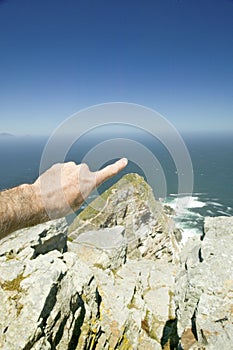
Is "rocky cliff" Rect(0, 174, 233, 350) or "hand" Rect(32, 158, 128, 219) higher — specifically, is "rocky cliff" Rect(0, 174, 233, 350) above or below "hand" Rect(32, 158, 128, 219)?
below

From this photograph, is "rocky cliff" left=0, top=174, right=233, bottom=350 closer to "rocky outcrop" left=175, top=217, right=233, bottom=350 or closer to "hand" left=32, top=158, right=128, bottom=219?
"rocky outcrop" left=175, top=217, right=233, bottom=350

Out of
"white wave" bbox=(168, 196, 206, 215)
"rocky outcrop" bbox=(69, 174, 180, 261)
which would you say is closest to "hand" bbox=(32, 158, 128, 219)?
"rocky outcrop" bbox=(69, 174, 180, 261)

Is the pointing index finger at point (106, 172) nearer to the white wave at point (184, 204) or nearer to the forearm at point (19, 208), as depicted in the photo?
the forearm at point (19, 208)

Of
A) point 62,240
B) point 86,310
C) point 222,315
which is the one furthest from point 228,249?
point 62,240

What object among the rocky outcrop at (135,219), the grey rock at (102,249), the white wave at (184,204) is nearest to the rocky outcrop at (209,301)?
the grey rock at (102,249)

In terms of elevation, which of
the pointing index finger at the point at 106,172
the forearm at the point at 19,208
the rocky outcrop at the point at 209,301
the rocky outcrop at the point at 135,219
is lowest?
the rocky outcrop at the point at 135,219
